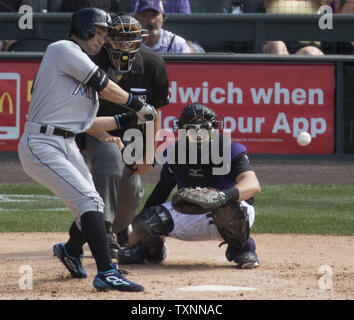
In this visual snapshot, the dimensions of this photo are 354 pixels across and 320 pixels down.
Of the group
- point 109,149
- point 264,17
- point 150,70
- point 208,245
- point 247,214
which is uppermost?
point 264,17

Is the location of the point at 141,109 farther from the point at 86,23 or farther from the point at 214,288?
the point at 214,288

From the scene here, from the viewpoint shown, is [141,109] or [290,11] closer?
[141,109]

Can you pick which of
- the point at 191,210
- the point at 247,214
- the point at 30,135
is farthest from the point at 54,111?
the point at 247,214

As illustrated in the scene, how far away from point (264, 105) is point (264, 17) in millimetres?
1364

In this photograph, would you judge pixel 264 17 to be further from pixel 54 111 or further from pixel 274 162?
pixel 54 111

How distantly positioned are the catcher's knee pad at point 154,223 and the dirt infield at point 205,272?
0.25 metres

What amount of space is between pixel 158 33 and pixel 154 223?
5778 mm

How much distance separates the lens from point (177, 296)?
14.7ft

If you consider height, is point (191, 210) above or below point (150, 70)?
below

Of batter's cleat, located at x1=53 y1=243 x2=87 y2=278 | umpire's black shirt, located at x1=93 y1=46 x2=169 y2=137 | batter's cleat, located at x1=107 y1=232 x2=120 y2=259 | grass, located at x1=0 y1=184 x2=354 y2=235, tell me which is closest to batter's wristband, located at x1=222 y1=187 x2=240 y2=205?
batter's cleat, located at x1=53 y1=243 x2=87 y2=278

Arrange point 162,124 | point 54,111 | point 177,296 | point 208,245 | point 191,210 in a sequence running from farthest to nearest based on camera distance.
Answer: point 162,124 < point 208,245 < point 191,210 < point 54,111 < point 177,296

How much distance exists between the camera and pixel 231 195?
5.22m

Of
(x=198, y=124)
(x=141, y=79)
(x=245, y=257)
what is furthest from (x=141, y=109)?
(x=141, y=79)

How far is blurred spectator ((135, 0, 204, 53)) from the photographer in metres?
10.2
